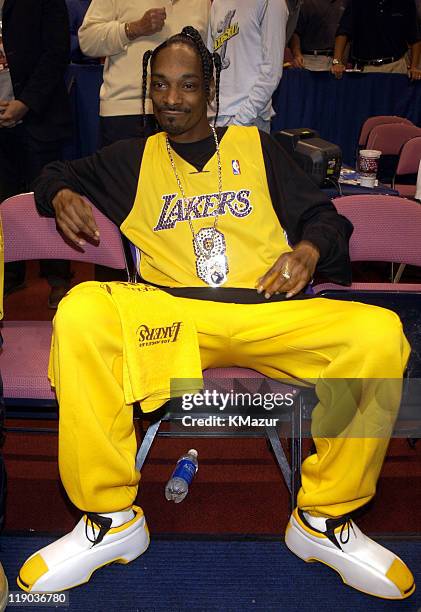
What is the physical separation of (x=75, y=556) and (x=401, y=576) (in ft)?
2.96

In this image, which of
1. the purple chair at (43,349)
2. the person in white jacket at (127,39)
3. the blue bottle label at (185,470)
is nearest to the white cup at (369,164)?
the person in white jacket at (127,39)

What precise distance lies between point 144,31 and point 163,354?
2.11 metres

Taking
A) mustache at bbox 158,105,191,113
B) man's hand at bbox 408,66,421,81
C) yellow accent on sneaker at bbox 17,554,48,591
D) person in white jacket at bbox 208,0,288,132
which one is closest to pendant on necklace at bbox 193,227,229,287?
mustache at bbox 158,105,191,113

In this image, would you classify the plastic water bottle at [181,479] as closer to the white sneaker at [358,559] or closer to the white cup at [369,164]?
the white sneaker at [358,559]

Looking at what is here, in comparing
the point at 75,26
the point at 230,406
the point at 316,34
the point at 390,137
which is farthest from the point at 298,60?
the point at 230,406

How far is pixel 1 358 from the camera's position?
1.98m

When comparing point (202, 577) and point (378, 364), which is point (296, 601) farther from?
point (378, 364)

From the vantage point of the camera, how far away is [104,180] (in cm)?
224

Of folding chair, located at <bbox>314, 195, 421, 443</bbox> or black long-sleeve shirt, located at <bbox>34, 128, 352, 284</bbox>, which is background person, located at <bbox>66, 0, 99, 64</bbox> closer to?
black long-sleeve shirt, located at <bbox>34, 128, 352, 284</bbox>

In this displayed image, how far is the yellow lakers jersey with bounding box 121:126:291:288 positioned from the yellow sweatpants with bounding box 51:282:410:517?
0.26 m

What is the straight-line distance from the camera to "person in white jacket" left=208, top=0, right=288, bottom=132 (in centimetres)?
341

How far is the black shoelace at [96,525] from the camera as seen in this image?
182 centimetres

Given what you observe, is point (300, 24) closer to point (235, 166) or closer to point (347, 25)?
point (347, 25)

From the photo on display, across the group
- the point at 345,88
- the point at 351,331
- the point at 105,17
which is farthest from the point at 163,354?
the point at 345,88
